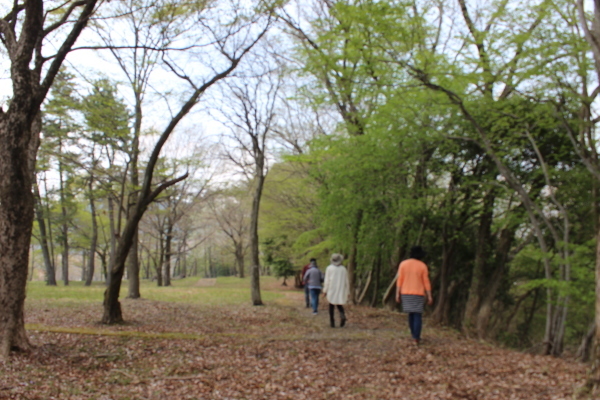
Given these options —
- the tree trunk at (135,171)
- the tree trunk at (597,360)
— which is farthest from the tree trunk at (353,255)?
the tree trunk at (597,360)

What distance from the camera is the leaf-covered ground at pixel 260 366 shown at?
480 cm

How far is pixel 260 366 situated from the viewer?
20.1 ft

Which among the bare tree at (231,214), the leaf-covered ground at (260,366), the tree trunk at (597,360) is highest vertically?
the bare tree at (231,214)

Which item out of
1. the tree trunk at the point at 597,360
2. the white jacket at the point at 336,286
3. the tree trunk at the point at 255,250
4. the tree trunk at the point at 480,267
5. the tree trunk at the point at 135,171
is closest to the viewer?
the tree trunk at the point at 597,360

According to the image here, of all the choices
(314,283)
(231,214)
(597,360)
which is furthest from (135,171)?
(231,214)

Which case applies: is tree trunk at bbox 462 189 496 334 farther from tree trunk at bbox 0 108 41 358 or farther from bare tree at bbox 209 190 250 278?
bare tree at bbox 209 190 250 278

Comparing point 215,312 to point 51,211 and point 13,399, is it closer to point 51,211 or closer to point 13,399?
point 13,399

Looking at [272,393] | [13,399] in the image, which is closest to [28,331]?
[13,399]

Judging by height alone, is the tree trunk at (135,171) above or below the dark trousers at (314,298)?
above

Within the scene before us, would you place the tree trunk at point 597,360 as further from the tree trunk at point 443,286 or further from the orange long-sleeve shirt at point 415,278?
the tree trunk at point 443,286

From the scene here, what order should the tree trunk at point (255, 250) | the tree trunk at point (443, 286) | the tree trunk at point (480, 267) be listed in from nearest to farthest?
the tree trunk at point (480, 267) < the tree trunk at point (443, 286) < the tree trunk at point (255, 250)

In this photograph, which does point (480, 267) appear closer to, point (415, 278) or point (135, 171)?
point (415, 278)

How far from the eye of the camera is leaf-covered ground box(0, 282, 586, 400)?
15.8 feet

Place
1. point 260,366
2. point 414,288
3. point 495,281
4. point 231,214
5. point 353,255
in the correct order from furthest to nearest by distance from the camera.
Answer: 1. point 231,214
2. point 353,255
3. point 495,281
4. point 414,288
5. point 260,366
